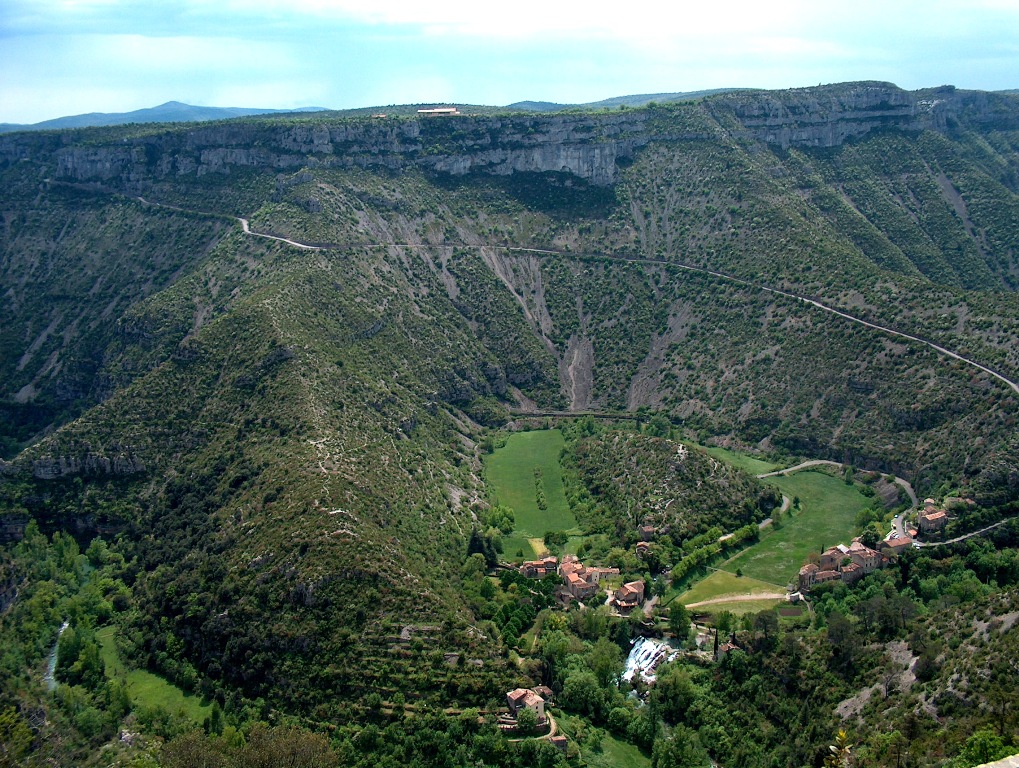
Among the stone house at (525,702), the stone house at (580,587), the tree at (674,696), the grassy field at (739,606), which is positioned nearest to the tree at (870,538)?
the grassy field at (739,606)

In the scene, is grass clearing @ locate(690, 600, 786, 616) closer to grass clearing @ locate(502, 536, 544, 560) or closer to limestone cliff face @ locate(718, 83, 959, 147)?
grass clearing @ locate(502, 536, 544, 560)

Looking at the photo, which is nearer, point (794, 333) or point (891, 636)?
point (891, 636)

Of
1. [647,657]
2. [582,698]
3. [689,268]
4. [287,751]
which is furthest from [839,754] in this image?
[689,268]

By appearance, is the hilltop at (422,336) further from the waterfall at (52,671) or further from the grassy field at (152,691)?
the waterfall at (52,671)

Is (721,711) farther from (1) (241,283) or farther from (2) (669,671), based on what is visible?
(1) (241,283)

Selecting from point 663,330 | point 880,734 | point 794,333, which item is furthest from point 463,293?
point 880,734
